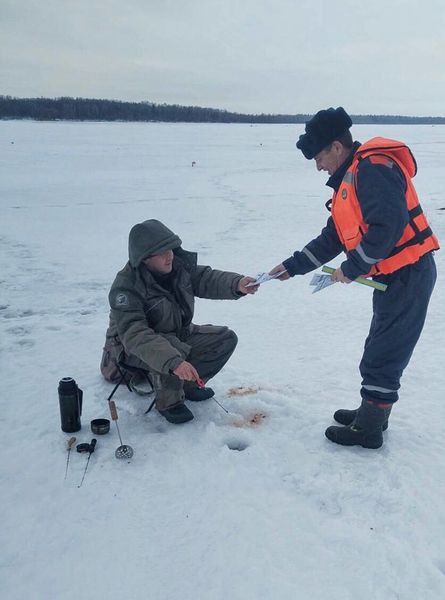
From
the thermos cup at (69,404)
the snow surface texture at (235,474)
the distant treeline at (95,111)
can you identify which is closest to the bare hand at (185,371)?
the snow surface texture at (235,474)

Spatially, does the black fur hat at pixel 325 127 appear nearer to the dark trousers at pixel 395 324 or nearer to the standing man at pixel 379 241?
the standing man at pixel 379 241

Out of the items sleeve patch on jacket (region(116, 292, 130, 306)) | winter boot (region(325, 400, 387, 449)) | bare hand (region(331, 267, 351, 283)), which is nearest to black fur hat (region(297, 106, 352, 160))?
bare hand (region(331, 267, 351, 283))

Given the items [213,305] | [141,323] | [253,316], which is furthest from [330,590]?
[213,305]

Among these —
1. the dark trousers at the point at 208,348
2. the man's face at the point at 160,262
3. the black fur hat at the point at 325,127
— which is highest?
the black fur hat at the point at 325,127

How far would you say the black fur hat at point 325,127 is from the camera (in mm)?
2918

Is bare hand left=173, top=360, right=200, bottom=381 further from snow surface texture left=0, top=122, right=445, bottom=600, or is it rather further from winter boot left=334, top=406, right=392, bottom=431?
winter boot left=334, top=406, right=392, bottom=431

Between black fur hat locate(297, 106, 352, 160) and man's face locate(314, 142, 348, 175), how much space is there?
0.12 feet

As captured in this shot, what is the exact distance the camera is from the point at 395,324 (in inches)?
116

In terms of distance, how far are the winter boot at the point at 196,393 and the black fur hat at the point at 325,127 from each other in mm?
1783

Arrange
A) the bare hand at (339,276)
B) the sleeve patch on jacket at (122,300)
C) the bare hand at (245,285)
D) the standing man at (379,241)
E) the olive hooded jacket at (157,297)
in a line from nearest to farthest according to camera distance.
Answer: the standing man at (379,241), the bare hand at (339,276), the olive hooded jacket at (157,297), the sleeve patch on jacket at (122,300), the bare hand at (245,285)

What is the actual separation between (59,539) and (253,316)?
3.48 m

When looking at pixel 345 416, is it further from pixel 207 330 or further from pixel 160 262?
pixel 160 262

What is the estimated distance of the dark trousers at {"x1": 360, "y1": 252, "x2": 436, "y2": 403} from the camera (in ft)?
9.58

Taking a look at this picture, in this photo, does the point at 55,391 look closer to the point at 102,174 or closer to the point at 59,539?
the point at 59,539
